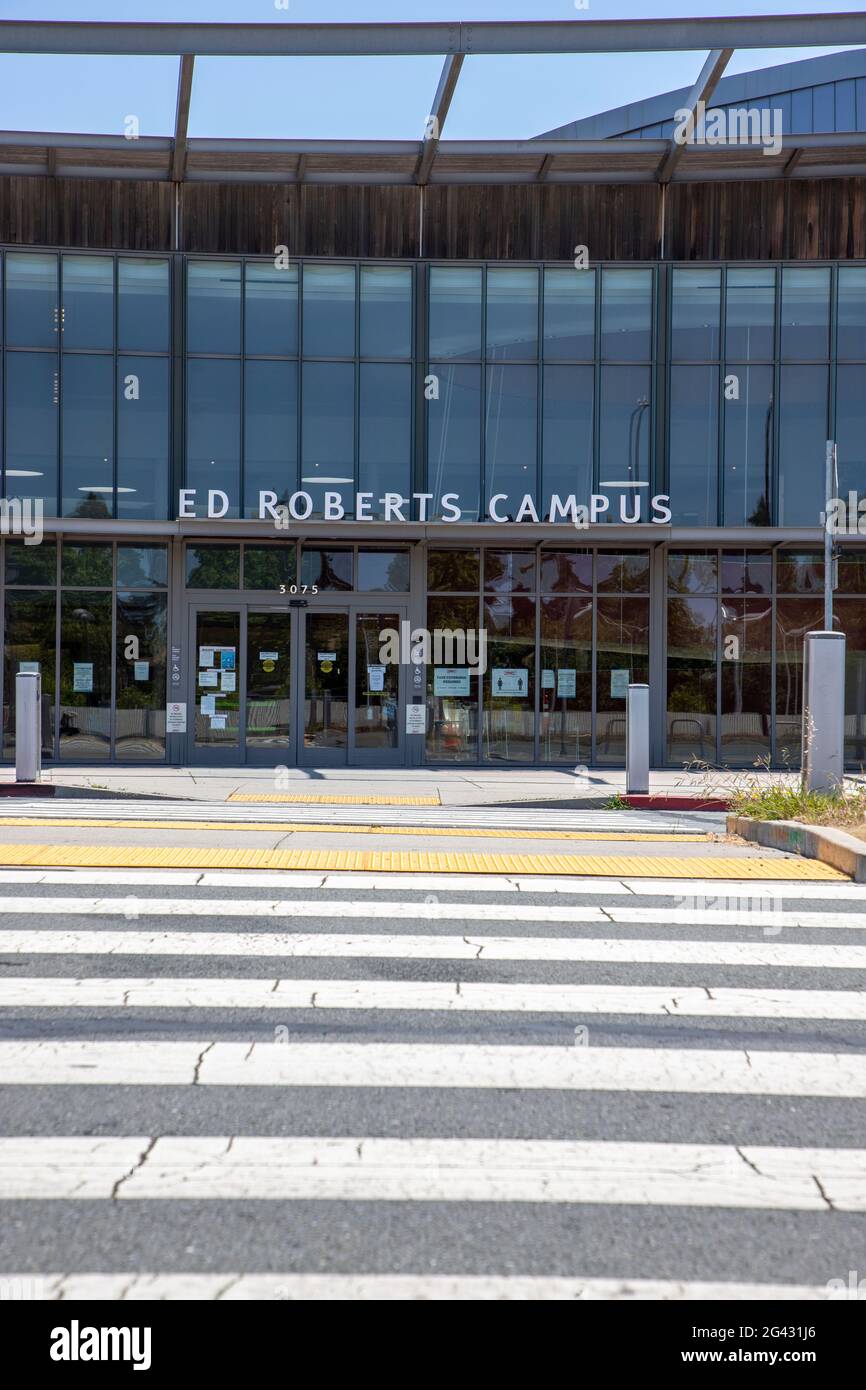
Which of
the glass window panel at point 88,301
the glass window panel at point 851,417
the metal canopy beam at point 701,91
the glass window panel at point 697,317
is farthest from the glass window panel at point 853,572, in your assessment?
the glass window panel at point 88,301

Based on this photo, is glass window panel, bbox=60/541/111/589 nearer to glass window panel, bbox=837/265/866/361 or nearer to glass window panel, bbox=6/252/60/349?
glass window panel, bbox=6/252/60/349

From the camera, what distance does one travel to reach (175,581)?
21.1m

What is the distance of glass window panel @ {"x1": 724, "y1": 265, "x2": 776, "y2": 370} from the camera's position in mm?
21438

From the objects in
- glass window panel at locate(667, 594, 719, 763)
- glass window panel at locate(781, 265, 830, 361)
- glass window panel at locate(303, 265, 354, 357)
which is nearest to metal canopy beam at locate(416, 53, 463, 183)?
glass window panel at locate(303, 265, 354, 357)

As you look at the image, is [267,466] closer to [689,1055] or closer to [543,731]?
[543,731]

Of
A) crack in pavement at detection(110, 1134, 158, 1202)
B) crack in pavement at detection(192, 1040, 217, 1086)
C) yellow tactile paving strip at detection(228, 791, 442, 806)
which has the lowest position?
crack in pavement at detection(110, 1134, 158, 1202)

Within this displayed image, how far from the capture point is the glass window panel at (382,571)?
2144cm

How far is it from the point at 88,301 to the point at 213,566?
5.04m

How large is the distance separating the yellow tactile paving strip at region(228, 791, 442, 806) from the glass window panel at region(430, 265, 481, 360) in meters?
9.11

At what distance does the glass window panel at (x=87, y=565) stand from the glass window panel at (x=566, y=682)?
25.2 ft

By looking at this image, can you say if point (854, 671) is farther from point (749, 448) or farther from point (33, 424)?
point (33, 424)

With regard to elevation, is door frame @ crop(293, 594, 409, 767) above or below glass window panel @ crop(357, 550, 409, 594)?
below

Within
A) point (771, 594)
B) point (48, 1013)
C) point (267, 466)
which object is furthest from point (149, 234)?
point (48, 1013)
